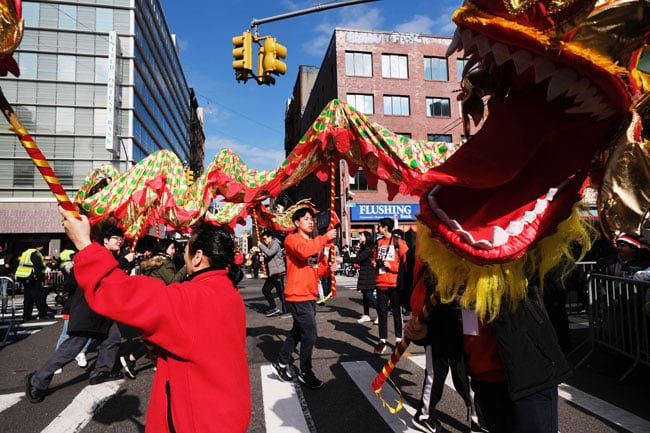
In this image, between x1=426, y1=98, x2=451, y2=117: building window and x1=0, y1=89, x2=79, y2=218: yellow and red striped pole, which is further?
x1=426, y1=98, x2=451, y2=117: building window

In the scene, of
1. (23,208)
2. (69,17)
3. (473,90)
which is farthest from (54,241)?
(473,90)

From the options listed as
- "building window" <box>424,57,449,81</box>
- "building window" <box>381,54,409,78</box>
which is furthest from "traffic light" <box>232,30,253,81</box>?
"building window" <box>424,57,449,81</box>

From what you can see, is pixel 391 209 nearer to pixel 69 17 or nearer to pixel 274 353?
pixel 274 353

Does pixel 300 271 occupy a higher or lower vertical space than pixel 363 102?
lower

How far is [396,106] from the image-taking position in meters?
29.2

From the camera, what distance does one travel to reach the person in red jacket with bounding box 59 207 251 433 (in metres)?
1.65

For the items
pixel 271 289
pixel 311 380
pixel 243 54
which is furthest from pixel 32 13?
pixel 311 380

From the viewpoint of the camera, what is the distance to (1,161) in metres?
27.2

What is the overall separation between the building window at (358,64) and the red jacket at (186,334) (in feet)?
94.3

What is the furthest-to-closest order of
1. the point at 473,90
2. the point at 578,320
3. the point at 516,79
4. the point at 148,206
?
the point at 578,320, the point at 148,206, the point at 473,90, the point at 516,79

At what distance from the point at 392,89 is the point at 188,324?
97.0 ft

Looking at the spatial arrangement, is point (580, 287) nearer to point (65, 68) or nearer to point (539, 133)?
point (539, 133)

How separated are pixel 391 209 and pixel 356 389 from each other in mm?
24043

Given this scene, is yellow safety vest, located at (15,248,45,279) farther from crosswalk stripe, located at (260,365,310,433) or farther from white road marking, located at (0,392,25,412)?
crosswalk stripe, located at (260,365,310,433)
